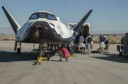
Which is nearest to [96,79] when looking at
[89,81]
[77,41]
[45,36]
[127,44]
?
[89,81]

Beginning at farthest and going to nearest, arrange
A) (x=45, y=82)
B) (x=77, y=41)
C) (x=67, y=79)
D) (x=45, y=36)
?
(x=77, y=41)
(x=45, y=36)
(x=67, y=79)
(x=45, y=82)

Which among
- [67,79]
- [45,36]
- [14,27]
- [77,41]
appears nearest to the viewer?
[67,79]

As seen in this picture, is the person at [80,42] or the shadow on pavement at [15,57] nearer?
the shadow on pavement at [15,57]

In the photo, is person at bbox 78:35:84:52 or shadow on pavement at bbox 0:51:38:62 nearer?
shadow on pavement at bbox 0:51:38:62

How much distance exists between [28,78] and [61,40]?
9.85 metres

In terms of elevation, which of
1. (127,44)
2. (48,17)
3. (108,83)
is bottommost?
(108,83)

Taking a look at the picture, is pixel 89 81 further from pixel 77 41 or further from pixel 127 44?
pixel 77 41

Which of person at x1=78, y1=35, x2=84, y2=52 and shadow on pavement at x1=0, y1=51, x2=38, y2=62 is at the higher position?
person at x1=78, y1=35, x2=84, y2=52

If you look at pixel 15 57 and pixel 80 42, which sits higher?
pixel 80 42

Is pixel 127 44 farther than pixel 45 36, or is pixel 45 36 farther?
pixel 127 44

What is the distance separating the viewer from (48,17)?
859 inches

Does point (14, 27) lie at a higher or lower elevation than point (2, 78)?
higher

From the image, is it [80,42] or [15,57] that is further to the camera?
[80,42]

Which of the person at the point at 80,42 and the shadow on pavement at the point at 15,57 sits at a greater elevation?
the person at the point at 80,42
